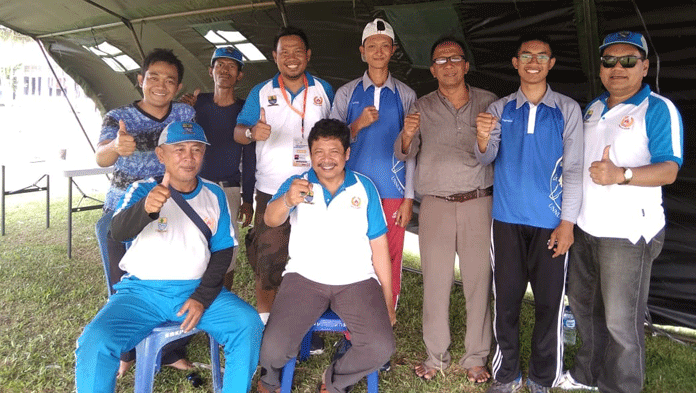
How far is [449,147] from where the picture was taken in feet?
9.19

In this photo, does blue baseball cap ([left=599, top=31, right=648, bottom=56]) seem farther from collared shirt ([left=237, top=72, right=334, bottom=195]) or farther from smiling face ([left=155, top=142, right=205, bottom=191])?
smiling face ([left=155, top=142, right=205, bottom=191])

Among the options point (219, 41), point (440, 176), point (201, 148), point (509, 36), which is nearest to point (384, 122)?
point (440, 176)

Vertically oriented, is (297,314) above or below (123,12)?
below

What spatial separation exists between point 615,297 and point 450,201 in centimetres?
94

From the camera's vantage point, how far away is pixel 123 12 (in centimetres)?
582

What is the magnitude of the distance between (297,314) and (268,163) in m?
0.96

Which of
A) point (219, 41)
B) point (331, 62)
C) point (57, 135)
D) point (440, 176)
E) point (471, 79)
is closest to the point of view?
point (440, 176)

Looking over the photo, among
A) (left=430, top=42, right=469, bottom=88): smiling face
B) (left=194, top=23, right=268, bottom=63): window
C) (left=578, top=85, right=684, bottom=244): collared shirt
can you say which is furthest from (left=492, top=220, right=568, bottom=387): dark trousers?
(left=194, top=23, right=268, bottom=63): window

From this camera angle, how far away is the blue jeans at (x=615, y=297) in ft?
7.87

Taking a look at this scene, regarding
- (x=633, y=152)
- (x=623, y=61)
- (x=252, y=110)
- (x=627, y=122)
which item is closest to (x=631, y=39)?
(x=623, y=61)

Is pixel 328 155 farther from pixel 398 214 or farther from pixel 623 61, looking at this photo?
pixel 623 61

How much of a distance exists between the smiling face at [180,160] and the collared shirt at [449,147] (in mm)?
1078

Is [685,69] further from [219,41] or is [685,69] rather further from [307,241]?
[219,41]

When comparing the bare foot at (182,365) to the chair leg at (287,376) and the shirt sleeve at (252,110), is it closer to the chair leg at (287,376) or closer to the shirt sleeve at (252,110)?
the chair leg at (287,376)
